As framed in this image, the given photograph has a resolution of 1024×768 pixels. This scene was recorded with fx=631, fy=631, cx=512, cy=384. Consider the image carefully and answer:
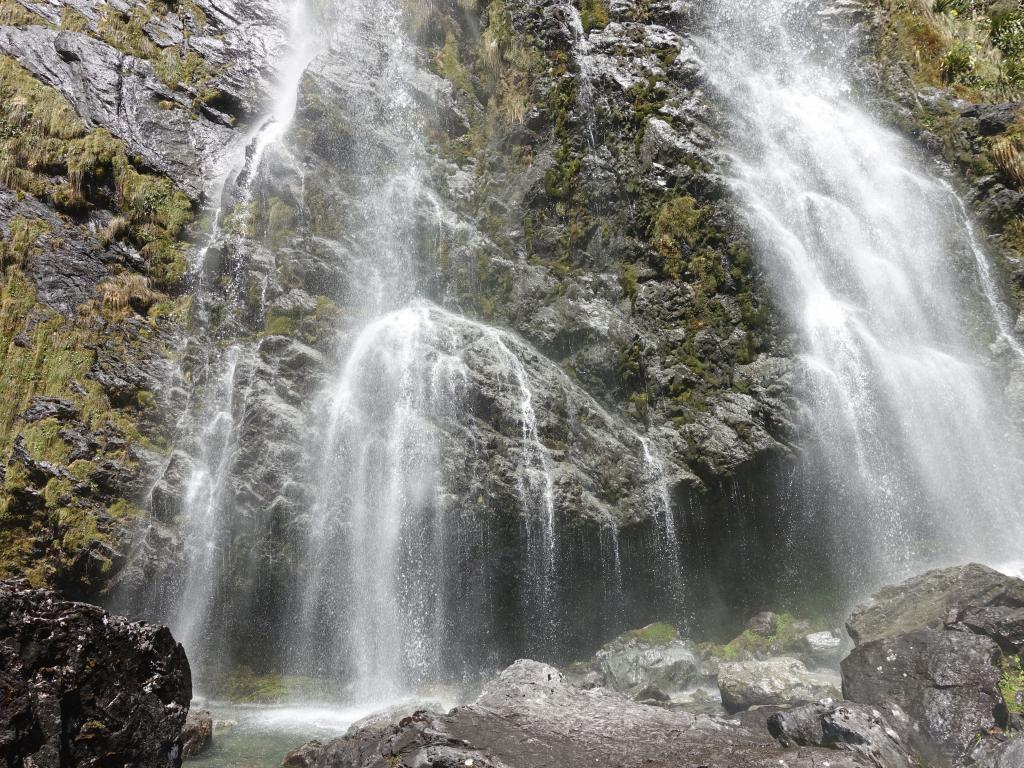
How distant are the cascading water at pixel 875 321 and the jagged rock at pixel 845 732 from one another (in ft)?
23.9

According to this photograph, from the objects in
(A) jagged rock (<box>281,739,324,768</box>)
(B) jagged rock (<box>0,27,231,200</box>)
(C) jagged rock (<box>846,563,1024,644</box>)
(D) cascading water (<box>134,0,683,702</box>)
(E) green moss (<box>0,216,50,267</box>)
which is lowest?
(A) jagged rock (<box>281,739,324,768</box>)

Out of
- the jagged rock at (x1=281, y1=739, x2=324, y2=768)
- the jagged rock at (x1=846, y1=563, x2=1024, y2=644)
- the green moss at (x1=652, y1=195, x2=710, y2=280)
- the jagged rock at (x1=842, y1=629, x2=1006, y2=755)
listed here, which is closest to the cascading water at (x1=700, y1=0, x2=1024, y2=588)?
the green moss at (x1=652, y1=195, x2=710, y2=280)

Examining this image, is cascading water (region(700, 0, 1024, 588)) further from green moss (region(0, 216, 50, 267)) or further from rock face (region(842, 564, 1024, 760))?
green moss (region(0, 216, 50, 267))

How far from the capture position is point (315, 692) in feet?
38.7

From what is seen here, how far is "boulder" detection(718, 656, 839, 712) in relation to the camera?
9.01m

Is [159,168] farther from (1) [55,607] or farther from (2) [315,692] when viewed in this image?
(1) [55,607]

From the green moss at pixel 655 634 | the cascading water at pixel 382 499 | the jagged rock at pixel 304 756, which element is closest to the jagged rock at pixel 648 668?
the green moss at pixel 655 634

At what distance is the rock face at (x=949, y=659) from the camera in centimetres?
711

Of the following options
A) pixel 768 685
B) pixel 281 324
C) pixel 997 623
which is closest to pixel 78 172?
pixel 281 324

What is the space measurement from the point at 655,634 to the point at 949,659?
594cm

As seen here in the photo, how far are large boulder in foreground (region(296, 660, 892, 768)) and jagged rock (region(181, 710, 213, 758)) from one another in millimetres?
2139

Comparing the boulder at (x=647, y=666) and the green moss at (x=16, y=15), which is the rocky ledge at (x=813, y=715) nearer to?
the boulder at (x=647, y=666)

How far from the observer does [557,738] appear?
6254 millimetres

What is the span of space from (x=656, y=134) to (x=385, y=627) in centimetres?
1374
